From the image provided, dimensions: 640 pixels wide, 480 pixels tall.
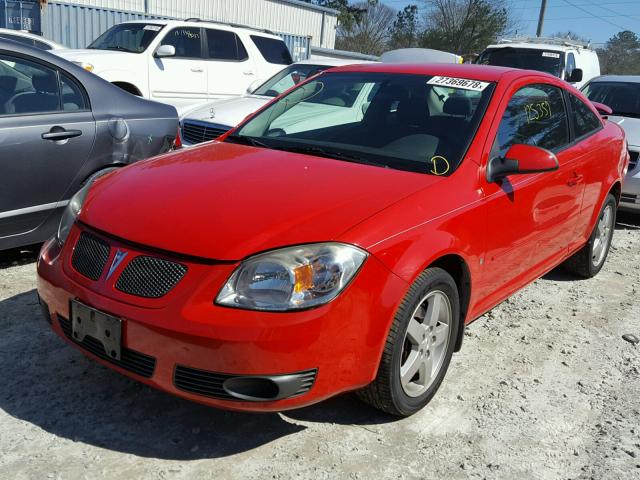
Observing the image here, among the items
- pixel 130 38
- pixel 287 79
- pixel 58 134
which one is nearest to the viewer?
pixel 58 134

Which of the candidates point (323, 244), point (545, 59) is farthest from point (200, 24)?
point (323, 244)

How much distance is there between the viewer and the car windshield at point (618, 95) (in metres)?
8.88

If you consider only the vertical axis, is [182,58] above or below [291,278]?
above

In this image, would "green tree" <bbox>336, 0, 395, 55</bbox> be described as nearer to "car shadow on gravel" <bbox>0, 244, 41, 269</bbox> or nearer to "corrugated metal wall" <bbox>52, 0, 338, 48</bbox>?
"corrugated metal wall" <bbox>52, 0, 338, 48</bbox>

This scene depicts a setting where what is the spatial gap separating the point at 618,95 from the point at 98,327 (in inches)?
337

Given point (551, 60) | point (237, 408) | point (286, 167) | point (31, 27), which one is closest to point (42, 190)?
point (286, 167)

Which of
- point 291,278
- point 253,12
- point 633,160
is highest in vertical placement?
point 253,12

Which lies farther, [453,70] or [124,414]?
[453,70]

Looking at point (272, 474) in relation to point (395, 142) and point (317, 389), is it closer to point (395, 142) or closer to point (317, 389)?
point (317, 389)

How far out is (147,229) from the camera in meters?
2.76

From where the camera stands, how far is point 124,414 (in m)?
3.01

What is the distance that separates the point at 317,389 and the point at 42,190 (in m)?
2.78

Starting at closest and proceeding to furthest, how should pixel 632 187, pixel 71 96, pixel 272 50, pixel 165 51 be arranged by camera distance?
pixel 71 96 < pixel 632 187 < pixel 165 51 < pixel 272 50

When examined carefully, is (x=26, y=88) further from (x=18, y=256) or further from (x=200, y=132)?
(x=200, y=132)
